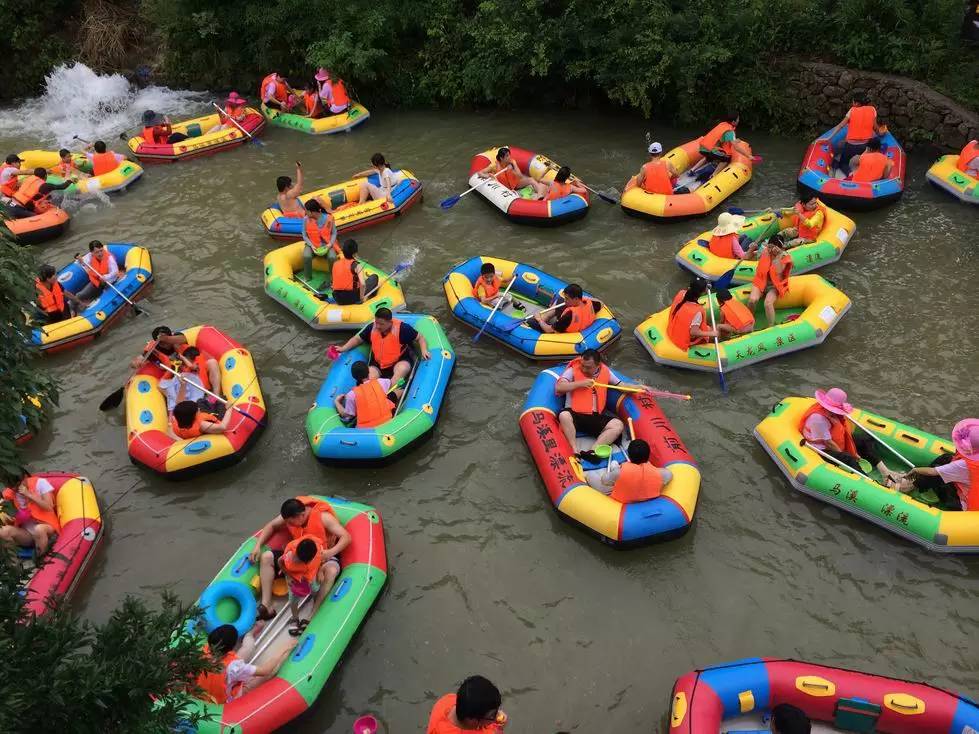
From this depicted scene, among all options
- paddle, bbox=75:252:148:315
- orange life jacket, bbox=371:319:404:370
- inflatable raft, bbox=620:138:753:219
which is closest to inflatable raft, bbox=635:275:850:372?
inflatable raft, bbox=620:138:753:219

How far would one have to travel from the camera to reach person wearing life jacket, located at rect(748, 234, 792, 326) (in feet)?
27.7

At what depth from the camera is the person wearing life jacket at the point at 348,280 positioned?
900 centimetres

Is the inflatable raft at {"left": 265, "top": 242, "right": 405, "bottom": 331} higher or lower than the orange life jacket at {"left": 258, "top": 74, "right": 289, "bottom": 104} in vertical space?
lower

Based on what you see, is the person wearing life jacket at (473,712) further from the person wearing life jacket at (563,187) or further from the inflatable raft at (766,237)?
the person wearing life jacket at (563,187)

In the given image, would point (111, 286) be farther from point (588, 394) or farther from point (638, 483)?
point (638, 483)

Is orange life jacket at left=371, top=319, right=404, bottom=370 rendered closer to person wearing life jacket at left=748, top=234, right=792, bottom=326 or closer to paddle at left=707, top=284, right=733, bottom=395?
paddle at left=707, top=284, right=733, bottom=395

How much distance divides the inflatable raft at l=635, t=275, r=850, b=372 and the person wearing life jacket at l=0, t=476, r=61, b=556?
20.9ft

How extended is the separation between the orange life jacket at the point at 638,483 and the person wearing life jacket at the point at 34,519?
510 centimetres

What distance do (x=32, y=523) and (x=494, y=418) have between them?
4.49 metres

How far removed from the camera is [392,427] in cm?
721

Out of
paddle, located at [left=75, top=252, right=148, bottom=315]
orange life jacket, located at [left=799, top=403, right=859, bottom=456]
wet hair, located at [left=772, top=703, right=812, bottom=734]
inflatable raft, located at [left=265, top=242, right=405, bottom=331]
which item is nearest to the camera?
wet hair, located at [left=772, top=703, right=812, bottom=734]

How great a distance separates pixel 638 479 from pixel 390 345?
10.6ft

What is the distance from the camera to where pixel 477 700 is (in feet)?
13.1

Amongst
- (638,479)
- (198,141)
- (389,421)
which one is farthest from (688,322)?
(198,141)
